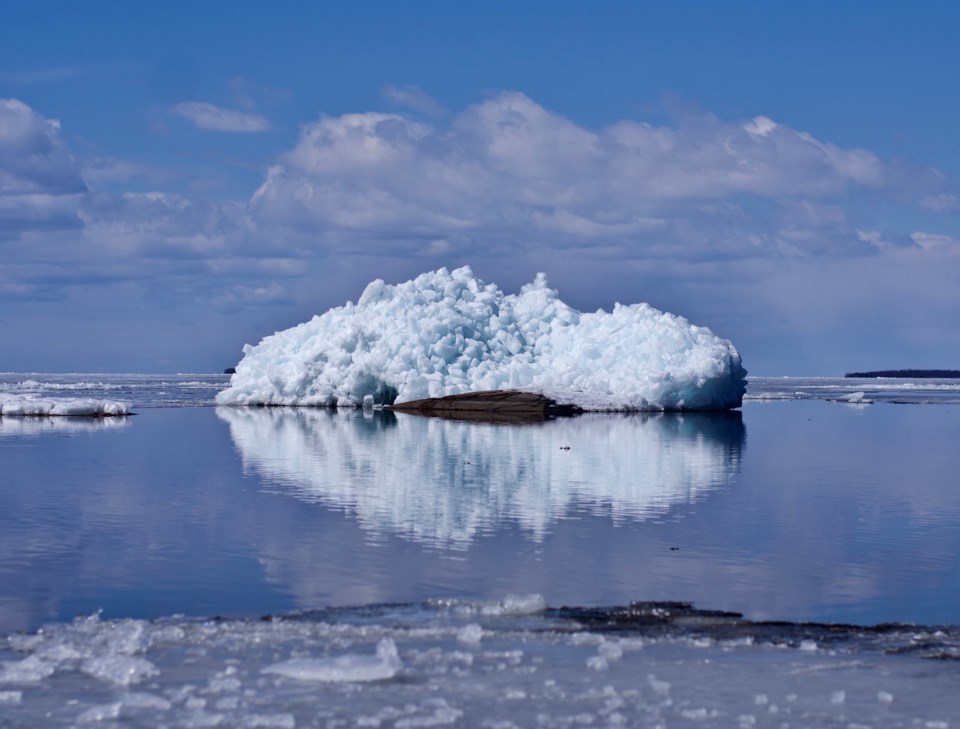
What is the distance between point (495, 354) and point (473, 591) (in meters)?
29.5

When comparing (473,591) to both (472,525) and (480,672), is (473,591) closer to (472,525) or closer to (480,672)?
(480,672)

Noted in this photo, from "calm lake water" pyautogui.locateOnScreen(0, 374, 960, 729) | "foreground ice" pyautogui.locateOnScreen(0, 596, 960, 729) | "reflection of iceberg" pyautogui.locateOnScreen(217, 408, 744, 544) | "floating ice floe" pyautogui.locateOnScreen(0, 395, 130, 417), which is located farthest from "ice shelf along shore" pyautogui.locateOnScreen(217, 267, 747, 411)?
"foreground ice" pyautogui.locateOnScreen(0, 596, 960, 729)

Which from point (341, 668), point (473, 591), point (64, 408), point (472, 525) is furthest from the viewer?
point (64, 408)

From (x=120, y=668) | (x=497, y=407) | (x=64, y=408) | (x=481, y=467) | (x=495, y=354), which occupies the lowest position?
(x=120, y=668)

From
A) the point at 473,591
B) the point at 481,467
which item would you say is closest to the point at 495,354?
the point at 481,467

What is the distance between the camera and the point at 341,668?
647 cm

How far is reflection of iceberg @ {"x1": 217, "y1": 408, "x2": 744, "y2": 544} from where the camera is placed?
13844 millimetres

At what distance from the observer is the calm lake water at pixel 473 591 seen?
6.07 meters

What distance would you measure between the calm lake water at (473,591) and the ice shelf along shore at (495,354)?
1655 centimetres

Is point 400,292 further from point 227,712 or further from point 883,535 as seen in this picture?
point 227,712

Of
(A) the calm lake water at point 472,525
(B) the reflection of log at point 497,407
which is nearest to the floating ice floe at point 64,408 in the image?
(A) the calm lake water at point 472,525

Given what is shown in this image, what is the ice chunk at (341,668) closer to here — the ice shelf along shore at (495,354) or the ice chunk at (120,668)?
the ice chunk at (120,668)

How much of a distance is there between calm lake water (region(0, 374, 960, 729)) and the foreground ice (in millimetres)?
24

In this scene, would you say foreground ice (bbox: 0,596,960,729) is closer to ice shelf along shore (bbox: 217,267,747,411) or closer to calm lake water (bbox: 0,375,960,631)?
calm lake water (bbox: 0,375,960,631)
